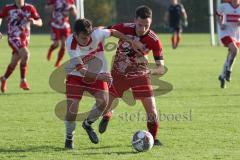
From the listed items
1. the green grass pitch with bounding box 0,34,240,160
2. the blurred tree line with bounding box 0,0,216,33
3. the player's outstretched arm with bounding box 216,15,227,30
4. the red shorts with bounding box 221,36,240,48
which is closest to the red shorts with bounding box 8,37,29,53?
the green grass pitch with bounding box 0,34,240,160

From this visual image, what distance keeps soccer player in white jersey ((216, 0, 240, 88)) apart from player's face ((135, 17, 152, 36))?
6.56 m

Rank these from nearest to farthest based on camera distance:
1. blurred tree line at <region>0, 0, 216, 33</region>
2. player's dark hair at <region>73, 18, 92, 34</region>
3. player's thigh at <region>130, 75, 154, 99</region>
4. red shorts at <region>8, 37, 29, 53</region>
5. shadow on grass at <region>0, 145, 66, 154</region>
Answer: player's dark hair at <region>73, 18, 92, 34</region> < shadow on grass at <region>0, 145, 66, 154</region> < player's thigh at <region>130, 75, 154, 99</region> < red shorts at <region>8, 37, 29, 53</region> < blurred tree line at <region>0, 0, 216, 33</region>

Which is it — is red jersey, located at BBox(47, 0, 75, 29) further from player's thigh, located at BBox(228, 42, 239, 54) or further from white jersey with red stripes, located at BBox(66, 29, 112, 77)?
white jersey with red stripes, located at BBox(66, 29, 112, 77)

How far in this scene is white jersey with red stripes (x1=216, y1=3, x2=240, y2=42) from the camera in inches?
582

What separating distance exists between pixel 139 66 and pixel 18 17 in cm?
615

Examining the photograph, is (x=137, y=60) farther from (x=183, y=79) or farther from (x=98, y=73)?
(x=183, y=79)

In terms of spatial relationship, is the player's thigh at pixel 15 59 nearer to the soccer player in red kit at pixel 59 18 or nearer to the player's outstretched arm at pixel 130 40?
the soccer player in red kit at pixel 59 18

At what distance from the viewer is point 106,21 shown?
43969mm

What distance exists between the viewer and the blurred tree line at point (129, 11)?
43.2 m

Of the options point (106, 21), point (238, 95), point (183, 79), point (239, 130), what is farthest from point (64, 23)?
point (106, 21)

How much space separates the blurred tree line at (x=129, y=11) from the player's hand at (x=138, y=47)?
1366 inches

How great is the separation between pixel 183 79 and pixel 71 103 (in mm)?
8502

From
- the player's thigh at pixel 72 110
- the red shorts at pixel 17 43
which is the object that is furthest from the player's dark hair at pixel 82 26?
the red shorts at pixel 17 43

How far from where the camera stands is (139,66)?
28.0 ft
